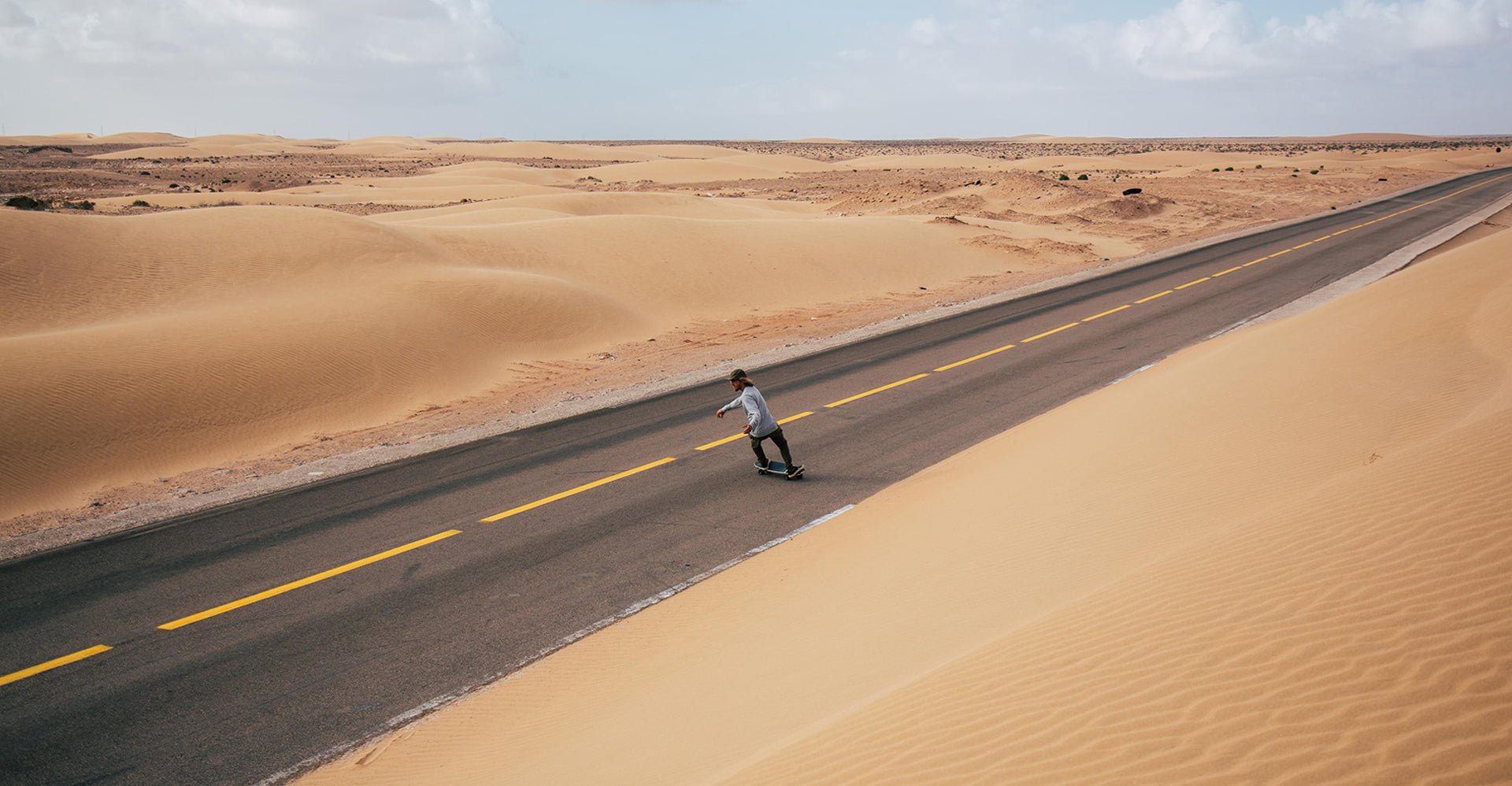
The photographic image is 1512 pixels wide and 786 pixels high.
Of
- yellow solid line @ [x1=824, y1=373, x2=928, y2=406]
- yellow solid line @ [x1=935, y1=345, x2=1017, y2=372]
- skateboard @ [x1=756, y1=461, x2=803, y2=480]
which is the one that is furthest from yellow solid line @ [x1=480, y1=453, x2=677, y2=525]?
yellow solid line @ [x1=935, y1=345, x2=1017, y2=372]

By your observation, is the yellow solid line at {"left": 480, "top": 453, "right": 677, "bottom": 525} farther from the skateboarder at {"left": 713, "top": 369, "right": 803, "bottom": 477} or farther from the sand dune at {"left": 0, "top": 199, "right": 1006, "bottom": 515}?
the sand dune at {"left": 0, "top": 199, "right": 1006, "bottom": 515}

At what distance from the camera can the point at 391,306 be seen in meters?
23.1

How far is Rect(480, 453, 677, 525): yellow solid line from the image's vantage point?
11195mm

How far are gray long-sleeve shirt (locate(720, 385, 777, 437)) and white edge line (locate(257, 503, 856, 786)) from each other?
6.09 ft

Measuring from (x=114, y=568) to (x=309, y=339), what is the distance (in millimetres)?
11283

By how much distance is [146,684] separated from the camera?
7410 millimetres

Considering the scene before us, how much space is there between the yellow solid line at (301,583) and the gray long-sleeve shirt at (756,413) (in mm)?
3870

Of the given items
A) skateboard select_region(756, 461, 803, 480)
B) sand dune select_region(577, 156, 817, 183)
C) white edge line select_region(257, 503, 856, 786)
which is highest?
sand dune select_region(577, 156, 817, 183)

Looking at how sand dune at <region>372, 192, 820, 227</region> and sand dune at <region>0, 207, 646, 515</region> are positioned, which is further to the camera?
sand dune at <region>372, 192, 820, 227</region>

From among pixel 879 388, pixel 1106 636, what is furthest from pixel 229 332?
pixel 1106 636

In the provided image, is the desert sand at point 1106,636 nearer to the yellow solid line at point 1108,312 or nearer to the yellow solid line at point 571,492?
the yellow solid line at point 571,492

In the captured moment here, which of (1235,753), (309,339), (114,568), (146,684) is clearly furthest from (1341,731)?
(309,339)

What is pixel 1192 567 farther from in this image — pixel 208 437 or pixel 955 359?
pixel 208 437

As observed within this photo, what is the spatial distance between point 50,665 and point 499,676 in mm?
3829
